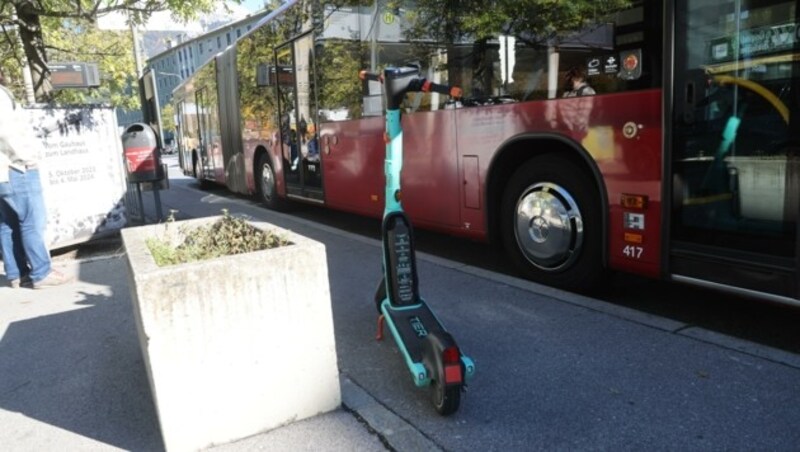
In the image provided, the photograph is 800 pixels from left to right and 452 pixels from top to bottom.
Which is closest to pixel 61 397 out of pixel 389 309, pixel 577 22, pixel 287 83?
pixel 389 309

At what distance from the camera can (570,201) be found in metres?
4.58

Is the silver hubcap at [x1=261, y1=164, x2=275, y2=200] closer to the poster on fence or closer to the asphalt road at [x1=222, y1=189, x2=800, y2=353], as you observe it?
the poster on fence

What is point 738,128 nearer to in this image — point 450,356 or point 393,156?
point 393,156

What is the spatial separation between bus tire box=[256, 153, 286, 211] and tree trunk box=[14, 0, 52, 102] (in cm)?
333

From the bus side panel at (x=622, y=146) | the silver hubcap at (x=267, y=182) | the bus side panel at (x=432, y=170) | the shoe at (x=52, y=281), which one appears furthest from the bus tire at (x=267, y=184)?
the bus side panel at (x=622, y=146)

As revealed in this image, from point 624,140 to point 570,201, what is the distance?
0.67m

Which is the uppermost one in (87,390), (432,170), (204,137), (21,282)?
(204,137)

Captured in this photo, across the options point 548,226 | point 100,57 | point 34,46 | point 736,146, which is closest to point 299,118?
point 34,46

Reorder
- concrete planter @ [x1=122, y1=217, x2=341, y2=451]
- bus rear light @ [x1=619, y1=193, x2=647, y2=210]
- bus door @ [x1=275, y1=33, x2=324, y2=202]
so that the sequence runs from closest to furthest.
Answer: concrete planter @ [x1=122, y1=217, x2=341, y2=451] → bus rear light @ [x1=619, y1=193, x2=647, y2=210] → bus door @ [x1=275, y1=33, x2=324, y2=202]

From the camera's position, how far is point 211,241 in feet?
10.8

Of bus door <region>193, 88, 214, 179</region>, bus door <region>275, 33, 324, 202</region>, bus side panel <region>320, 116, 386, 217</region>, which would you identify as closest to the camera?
bus side panel <region>320, 116, 386, 217</region>

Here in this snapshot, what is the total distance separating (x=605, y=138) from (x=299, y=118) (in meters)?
5.36

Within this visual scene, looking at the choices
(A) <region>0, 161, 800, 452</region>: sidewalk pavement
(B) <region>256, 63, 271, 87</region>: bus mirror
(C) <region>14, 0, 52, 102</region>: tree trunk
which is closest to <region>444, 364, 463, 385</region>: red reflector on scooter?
(A) <region>0, 161, 800, 452</region>: sidewalk pavement

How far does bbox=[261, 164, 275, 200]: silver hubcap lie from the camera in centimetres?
1030
